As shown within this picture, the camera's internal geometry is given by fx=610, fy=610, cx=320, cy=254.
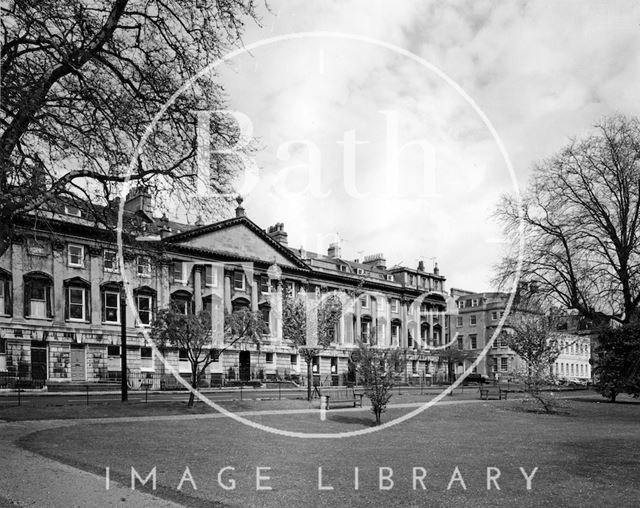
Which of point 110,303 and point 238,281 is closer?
point 110,303

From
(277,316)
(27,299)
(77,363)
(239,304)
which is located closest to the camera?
(27,299)

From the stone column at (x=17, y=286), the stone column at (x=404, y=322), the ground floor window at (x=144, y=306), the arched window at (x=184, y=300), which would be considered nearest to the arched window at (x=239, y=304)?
the arched window at (x=184, y=300)

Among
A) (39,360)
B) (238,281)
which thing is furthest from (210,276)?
(39,360)

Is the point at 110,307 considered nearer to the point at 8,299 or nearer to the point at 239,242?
the point at 8,299

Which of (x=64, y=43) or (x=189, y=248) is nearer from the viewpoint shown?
(x=64, y=43)

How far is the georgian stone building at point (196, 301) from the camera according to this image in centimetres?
4269

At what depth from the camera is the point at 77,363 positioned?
45.0m

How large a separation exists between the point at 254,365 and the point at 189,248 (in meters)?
12.4

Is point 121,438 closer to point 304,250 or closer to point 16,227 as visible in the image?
point 16,227

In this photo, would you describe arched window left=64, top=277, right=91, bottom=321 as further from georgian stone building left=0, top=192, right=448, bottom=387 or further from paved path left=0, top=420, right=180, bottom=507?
paved path left=0, top=420, right=180, bottom=507

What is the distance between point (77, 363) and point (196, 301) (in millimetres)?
11569

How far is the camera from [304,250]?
2798 inches

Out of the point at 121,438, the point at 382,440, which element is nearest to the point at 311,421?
the point at 382,440

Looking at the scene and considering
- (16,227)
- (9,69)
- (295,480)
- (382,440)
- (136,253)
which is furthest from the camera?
(382,440)
